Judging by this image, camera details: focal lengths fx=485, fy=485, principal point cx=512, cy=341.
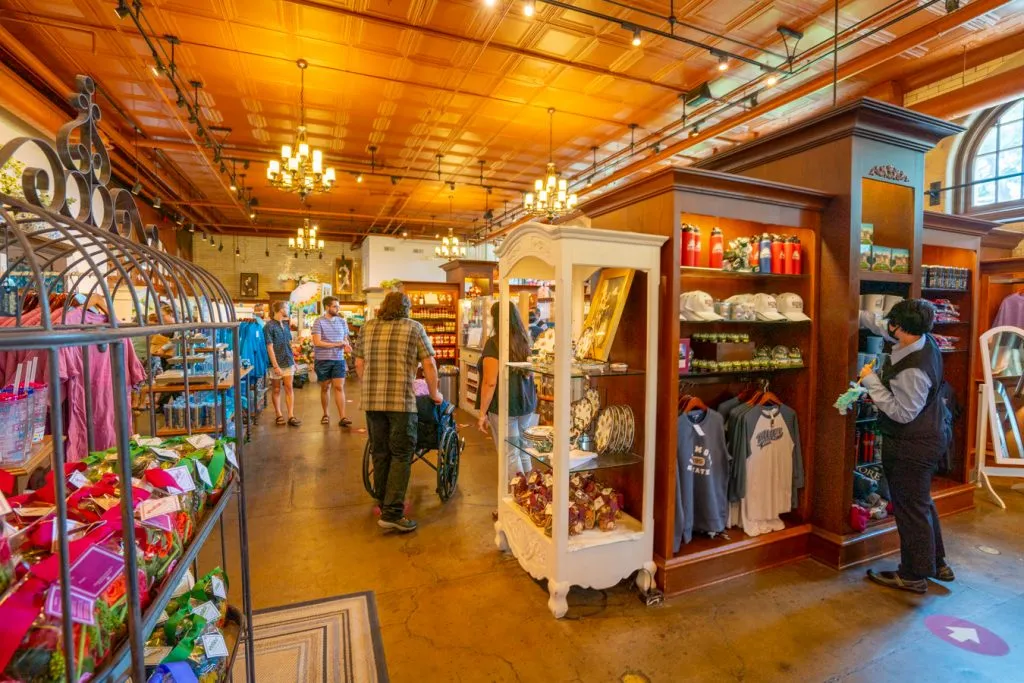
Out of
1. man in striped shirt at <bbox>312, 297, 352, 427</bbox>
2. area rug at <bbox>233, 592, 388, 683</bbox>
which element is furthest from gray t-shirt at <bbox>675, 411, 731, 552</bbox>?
man in striped shirt at <bbox>312, 297, 352, 427</bbox>

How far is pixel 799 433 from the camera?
333 cm

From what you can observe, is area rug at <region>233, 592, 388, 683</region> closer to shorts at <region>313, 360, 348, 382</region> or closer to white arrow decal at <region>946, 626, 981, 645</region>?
white arrow decal at <region>946, 626, 981, 645</region>

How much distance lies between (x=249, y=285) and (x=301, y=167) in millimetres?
11850

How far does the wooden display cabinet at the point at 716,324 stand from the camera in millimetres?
2793

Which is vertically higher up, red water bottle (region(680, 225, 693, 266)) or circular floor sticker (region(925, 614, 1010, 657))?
red water bottle (region(680, 225, 693, 266))

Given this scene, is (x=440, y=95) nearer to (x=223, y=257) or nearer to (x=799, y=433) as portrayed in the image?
(x=799, y=433)

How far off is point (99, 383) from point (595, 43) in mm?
5414

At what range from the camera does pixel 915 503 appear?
2.89 m

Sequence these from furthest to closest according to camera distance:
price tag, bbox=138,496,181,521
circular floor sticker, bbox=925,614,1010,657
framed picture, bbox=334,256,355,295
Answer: framed picture, bbox=334,256,355,295 → circular floor sticker, bbox=925,614,1010,657 → price tag, bbox=138,496,181,521

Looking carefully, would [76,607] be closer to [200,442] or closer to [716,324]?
[200,442]

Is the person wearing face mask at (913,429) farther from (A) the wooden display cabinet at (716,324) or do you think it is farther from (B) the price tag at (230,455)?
(B) the price tag at (230,455)

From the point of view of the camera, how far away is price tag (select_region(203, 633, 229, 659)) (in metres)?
1.38

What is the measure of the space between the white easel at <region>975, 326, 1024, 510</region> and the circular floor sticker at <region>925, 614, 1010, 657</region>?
7.86 ft

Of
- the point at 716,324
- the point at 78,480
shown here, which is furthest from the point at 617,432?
the point at 78,480
